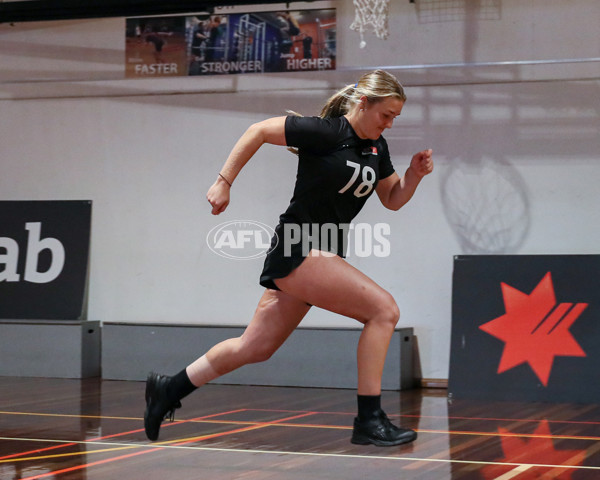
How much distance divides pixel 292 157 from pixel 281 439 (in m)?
3.34

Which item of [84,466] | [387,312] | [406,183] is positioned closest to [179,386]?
[84,466]

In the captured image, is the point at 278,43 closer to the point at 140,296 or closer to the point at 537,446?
the point at 140,296

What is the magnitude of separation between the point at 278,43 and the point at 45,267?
2.72 metres

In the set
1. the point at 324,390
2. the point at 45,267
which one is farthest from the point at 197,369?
the point at 45,267

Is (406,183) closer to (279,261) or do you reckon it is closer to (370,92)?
(370,92)

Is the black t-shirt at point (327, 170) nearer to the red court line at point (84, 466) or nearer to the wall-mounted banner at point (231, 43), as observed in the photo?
the red court line at point (84, 466)

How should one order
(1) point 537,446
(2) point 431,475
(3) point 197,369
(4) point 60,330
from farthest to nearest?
(4) point 60,330
(1) point 537,446
(3) point 197,369
(2) point 431,475

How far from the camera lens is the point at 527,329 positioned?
240 inches

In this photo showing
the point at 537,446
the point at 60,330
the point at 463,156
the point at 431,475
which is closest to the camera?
the point at 431,475

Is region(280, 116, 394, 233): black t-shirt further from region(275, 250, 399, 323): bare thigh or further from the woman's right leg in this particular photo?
the woman's right leg

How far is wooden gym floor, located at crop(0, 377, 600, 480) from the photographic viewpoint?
3.37 meters

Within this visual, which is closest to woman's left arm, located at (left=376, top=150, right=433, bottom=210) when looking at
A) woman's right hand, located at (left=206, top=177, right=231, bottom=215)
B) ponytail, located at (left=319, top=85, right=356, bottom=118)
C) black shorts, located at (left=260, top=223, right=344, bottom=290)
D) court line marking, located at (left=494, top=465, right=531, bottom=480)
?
ponytail, located at (left=319, top=85, right=356, bottom=118)

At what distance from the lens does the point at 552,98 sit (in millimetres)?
6504

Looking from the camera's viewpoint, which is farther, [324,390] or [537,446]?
[324,390]
